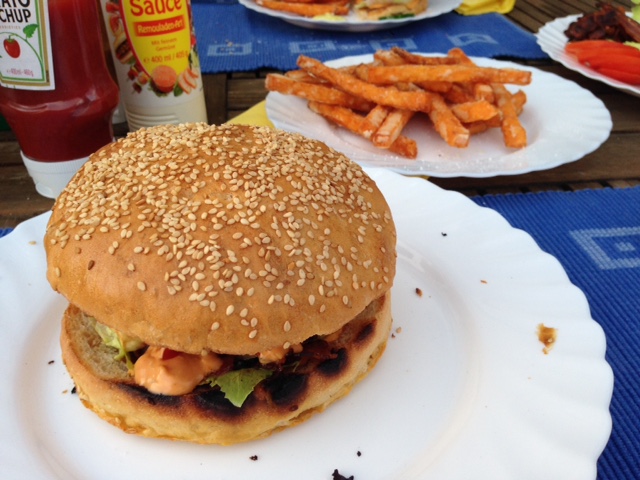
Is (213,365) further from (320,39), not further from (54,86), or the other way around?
(320,39)

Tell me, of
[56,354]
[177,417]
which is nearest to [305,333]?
[177,417]

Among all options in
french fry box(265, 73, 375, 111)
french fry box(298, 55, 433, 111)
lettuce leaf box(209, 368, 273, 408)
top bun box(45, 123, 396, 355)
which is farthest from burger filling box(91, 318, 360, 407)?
french fry box(265, 73, 375, 111)

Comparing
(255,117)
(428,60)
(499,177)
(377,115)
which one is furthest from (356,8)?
(499,177)

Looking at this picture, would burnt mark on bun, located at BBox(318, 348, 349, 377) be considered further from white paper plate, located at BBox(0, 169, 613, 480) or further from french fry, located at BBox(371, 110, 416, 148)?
french fry, located at BBox(371, 110, 416, 148)

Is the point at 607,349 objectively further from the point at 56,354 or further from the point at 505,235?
the point at 56,354

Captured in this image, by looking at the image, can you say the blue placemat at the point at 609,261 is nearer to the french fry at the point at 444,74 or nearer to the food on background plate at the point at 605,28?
the french fry at the point at 444,74
